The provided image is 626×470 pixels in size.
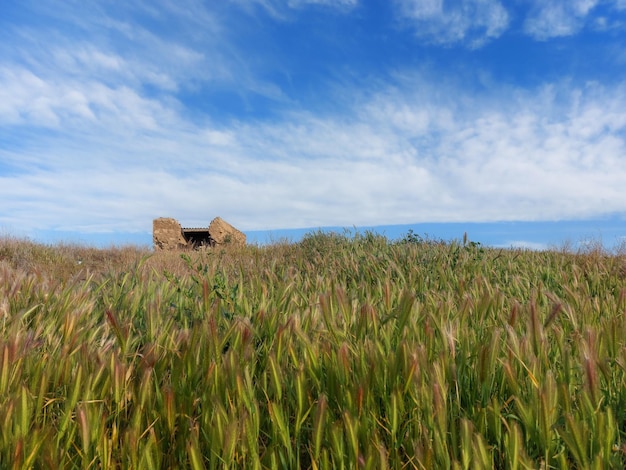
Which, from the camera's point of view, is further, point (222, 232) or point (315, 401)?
point (222, 232)

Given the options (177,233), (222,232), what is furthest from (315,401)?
(177,233)

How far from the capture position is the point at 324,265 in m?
6.62

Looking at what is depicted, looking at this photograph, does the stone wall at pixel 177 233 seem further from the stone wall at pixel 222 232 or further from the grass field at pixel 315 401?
the grass field at pixel 315 401

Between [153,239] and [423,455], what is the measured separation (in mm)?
20322

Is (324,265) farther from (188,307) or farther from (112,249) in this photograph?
(112,249)

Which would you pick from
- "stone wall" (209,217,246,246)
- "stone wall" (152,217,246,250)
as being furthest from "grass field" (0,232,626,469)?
"stone wall" (152,217,246,250)

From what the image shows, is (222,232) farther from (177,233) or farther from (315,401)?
(315,401)

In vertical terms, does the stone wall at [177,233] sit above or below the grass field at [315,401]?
above

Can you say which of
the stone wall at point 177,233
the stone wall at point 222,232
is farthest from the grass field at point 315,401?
the stone wall at point 177,233

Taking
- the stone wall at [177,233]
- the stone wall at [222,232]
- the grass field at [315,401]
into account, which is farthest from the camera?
the stone wall at [177,233]

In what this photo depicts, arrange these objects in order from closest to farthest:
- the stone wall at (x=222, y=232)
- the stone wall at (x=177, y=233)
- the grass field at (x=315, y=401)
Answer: the grass field at (x=315, y=401) → the stone wall at (x=222, y=232) → the stone wall at (x=177, y=233)

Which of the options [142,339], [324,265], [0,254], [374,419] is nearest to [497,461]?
[374,419]

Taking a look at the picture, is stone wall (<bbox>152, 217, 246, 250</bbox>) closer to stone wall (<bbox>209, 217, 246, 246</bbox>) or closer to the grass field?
stone wall (<bbox>209, 217, 246, 246</bbox>)

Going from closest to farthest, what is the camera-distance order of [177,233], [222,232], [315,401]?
[315,401] → [222,232] → [177,233]
